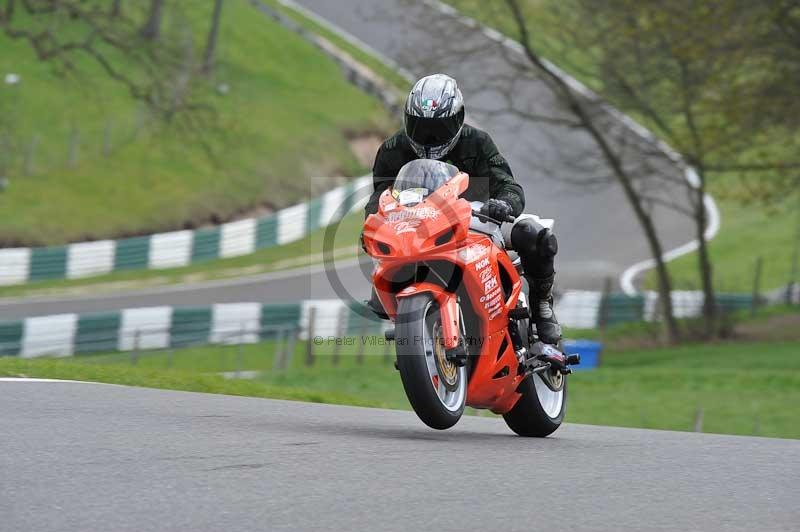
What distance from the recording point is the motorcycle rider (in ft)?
24.5

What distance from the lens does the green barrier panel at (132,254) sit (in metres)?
33.8

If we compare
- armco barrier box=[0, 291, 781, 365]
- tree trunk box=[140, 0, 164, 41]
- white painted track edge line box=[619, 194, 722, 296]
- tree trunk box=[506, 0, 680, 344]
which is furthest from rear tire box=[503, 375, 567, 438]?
tree trunk box=[140, 0, 164, 41]

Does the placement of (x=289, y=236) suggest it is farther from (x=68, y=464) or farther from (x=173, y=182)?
(x=68, y=464)

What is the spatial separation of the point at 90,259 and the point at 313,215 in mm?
9123

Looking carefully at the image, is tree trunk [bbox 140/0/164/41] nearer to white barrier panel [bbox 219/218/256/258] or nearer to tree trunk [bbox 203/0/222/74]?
tree trunk [bbox 203/0/222/74]

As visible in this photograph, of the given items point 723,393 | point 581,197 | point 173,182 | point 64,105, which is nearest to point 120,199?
point 173,182

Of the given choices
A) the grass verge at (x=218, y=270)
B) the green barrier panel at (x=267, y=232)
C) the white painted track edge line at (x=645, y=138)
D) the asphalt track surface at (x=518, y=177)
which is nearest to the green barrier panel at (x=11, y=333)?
the asphalt track surface at (x=518, y=177)

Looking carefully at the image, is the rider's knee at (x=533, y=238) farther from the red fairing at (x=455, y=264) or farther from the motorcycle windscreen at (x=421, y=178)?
the motorcycle windscreen at (x=421, y=178)

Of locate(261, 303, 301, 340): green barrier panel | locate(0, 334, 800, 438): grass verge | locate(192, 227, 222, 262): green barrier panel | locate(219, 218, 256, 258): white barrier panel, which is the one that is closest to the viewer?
locate(0, 334, 800, 438): grass verge

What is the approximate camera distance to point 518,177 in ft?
147

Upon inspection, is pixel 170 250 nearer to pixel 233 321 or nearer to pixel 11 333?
pixel 233 321

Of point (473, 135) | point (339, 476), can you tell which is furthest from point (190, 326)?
point (339, 476)

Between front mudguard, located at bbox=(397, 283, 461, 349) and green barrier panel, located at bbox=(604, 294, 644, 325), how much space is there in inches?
990

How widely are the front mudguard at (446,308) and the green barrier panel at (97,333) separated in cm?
1664
